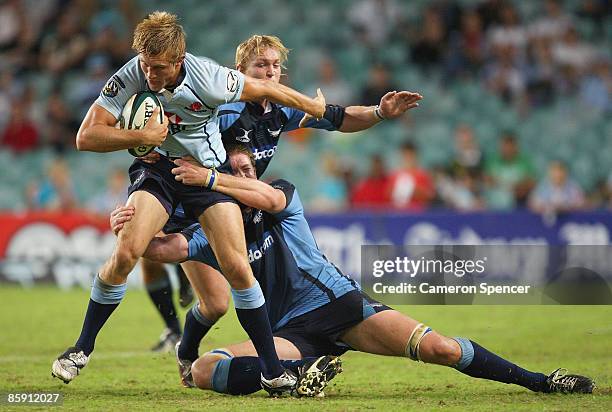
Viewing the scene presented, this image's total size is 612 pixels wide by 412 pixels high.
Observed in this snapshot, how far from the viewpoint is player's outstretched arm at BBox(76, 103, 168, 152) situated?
5961 millimetres

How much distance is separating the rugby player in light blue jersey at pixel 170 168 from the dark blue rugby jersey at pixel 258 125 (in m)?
0.59

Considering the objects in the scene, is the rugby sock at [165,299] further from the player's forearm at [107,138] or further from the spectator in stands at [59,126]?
the spectator in stands at [59,126]

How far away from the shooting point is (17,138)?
17.2 meters

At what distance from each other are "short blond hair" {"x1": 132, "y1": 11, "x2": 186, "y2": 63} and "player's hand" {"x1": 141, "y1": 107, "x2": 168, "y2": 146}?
358 mm

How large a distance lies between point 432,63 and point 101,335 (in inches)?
351

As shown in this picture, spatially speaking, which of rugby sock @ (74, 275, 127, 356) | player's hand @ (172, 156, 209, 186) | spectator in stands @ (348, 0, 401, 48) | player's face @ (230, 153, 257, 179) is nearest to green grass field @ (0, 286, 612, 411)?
rugby sock @ (74, 275, 127, 356)

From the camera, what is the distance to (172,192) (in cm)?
631

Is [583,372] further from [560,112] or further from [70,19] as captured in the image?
[70,19]

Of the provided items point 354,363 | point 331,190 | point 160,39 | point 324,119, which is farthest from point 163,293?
point 331,190

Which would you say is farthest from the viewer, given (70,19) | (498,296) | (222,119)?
(70,19)

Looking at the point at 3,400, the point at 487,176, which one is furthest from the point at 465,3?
the point at 3,400

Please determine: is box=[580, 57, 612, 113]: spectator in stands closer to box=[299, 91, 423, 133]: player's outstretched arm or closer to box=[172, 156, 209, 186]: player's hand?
box=[299, 91, 423, 133]: player's outstretched arm

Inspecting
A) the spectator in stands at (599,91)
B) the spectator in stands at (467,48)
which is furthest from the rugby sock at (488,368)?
the spectator in stands at (467,48)

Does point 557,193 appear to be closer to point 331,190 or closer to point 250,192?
point 331,190
